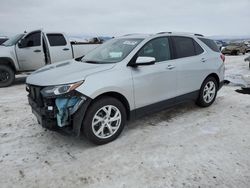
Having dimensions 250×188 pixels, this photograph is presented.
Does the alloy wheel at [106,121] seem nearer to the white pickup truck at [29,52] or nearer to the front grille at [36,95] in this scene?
the front grille at [36,95]

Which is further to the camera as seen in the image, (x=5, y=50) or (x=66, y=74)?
(x=5, y=50)

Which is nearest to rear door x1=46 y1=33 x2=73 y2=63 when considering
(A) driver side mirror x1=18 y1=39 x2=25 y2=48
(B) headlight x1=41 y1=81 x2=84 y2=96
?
(A) driver side mirror x1=18 y1=39 x2=25 y2=48

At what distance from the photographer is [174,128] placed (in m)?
4.34

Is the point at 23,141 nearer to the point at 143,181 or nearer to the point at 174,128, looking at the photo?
the point at 143,181

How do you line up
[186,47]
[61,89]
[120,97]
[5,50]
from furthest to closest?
[5,50]
[186,47]
[120,97]
[61,89]

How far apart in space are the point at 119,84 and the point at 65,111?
35.8 inches

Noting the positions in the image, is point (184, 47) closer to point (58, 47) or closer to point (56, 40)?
point (58, 47)

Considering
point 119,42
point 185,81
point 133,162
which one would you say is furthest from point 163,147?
point 119,42

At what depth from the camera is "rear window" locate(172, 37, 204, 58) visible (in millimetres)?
4748

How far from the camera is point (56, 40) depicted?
9.00 m

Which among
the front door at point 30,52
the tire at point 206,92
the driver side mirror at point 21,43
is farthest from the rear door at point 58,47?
the tire at point 206,92

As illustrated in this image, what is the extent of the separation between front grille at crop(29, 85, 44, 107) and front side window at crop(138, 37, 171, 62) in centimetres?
174

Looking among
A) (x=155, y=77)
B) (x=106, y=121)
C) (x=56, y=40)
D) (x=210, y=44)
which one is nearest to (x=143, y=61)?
(x=155, y=77)

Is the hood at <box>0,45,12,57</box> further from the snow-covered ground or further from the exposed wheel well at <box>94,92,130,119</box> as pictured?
the exposed wheel well at <box>94,92,130,119</box>
